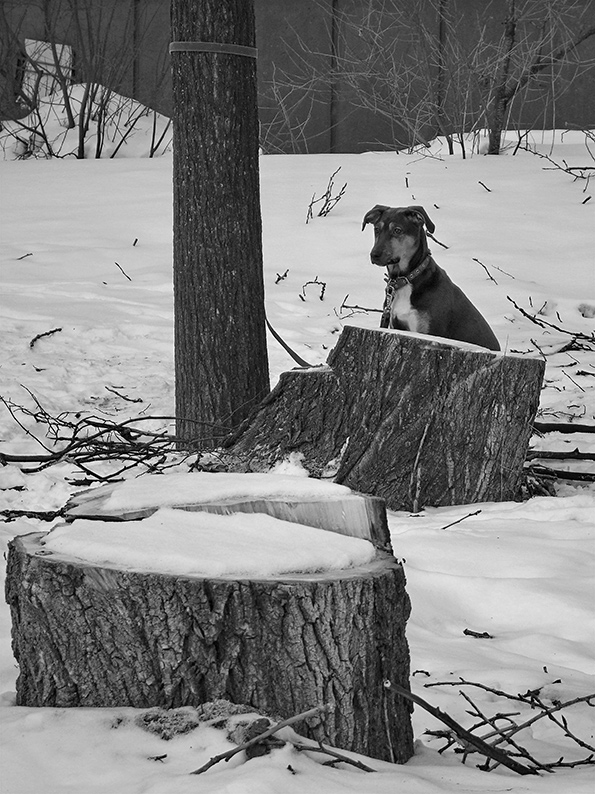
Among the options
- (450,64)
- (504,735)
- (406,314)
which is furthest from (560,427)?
(450,64)

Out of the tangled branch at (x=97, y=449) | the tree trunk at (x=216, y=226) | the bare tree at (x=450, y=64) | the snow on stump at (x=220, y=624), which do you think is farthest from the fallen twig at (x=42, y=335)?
the bare tree at (x=450, y=64)

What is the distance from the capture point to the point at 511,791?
72.4 inches

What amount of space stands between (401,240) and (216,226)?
1.12 m

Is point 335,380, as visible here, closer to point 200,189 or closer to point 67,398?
point 200,189

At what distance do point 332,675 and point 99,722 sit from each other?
0.49m

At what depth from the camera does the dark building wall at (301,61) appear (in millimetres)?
12531

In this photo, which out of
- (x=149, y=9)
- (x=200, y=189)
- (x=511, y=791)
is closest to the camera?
(x=511, y=791)

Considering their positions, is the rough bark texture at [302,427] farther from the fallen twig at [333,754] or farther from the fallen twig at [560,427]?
the fallen twig at [333,754]

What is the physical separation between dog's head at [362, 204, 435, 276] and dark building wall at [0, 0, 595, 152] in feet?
24.8

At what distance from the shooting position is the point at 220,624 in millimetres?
2002

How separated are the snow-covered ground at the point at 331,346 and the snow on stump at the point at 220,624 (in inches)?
3.6

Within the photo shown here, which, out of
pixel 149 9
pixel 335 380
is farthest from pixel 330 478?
pixel 149 9

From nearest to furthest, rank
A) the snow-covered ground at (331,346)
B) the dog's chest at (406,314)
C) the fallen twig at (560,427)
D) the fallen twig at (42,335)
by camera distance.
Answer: the snow-covered ground at (331,346) → the fallen twig at (560,427) → the dog's chest at (406,314) → the fallen twig at (42,335)

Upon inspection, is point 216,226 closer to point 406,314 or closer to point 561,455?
point 406,314
